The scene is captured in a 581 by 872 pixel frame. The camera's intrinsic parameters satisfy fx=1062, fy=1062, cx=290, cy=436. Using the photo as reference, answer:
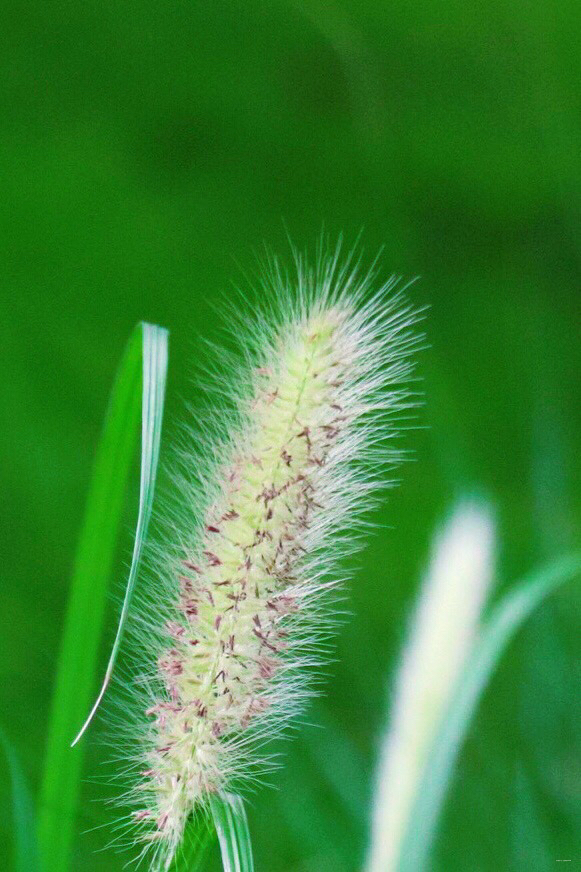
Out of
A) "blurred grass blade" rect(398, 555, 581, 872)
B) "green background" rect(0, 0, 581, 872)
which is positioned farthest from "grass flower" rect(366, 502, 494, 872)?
"green background" rect(0, 0, 581, 872)

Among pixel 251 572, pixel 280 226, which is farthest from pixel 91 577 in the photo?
pixel 280 226

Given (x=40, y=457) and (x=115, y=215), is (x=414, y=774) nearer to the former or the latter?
(x=40, y=457)

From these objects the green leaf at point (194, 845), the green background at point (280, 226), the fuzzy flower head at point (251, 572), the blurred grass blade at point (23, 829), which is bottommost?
the green leaf at point (194, 845)

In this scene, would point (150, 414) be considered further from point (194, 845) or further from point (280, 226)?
point (280, 226)

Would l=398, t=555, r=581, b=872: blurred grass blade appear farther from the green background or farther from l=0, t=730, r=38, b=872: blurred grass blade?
the green background

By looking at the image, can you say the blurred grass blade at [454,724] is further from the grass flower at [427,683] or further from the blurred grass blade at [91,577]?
the blurred grass blade at [91,577]

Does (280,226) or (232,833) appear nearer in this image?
(232,833)

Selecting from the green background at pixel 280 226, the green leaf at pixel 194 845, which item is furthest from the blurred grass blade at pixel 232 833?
the green background at pixel 280 226
